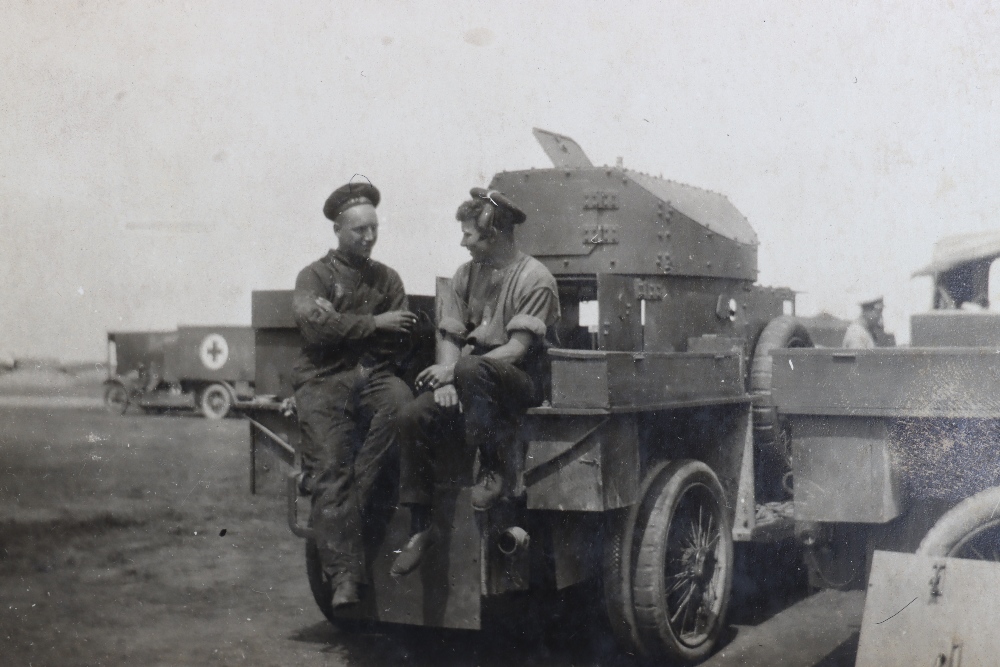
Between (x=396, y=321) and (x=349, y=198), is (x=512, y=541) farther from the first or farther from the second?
(x=349, y=198)

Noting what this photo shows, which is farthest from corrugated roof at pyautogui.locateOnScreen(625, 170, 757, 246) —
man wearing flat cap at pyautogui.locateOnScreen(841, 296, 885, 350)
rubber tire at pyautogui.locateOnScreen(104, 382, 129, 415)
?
rubber tire at pyautogui.locateOnScreen(104, 382, 129, 415)

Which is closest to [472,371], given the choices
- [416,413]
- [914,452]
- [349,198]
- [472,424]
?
[472,424]

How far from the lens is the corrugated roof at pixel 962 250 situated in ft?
19.7

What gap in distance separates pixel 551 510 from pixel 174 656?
2200 millimetres

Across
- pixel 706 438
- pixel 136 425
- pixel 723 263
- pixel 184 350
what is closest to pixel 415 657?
pixel 706 438

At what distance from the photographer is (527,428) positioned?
16.3ft

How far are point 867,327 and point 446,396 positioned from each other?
557cm

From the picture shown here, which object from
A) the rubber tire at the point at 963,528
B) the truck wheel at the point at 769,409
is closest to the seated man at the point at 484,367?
the rubber tire at the point at 963,528

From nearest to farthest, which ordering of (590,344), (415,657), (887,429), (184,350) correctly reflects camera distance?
(887,429), (415,657), (590,344), (184,350)

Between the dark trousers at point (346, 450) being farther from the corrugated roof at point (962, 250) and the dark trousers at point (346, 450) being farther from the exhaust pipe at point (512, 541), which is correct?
the corrugated roof at point (962, 250)

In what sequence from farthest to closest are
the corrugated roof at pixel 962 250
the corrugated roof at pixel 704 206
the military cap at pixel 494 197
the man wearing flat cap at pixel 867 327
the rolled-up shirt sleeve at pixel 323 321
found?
the man wearing flat cap at pixel 867 327 → the corrugated roof at pixel 704 206 → the corrugated roof at pixel 962 250 → the military cap at pixel 494 197 → the rolled-up shirt sleeve at pixel 323 321

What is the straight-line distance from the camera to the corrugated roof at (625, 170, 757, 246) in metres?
7.19

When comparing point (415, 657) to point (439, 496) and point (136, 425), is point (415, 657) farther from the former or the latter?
point (136, 425)

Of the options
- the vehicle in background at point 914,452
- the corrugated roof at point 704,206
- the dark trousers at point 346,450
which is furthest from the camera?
the corrugated roof at point 704,206
